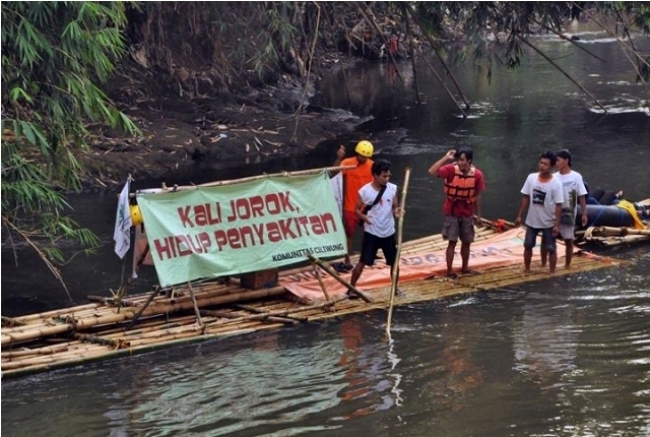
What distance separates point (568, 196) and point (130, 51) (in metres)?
14.2

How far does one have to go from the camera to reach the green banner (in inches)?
412

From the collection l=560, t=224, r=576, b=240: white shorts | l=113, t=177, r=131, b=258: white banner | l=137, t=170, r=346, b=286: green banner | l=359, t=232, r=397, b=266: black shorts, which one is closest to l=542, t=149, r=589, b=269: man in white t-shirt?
l=560, t=224, r=576, b=240: white shorts

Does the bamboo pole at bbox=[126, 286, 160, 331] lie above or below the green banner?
below

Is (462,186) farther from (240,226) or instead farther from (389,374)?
(389,374)

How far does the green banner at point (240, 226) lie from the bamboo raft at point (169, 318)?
0.40 m

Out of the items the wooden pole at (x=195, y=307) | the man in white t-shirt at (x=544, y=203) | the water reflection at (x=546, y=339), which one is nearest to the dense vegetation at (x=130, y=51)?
the wooden pole at (x=195, y=307)

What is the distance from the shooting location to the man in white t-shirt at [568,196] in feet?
41.5

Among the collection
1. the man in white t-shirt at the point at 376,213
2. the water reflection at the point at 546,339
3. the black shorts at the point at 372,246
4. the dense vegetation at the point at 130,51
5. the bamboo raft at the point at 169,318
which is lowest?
the water reflection at the point at 546,339

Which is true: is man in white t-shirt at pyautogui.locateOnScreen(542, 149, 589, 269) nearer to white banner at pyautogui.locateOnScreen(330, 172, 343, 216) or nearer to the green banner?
white banner at pyautogui.locateOnScreen(330, 172, 343, 216)

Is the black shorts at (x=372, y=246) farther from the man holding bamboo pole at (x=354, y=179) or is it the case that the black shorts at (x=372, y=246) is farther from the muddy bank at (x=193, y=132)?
the muddy bank at (x=193, y=132)

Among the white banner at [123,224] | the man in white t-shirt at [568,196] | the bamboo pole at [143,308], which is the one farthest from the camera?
the man in white t-shirt at [568,196]

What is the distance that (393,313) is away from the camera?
1143cm

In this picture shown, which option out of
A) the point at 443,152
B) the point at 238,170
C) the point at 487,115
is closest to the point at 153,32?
the point at 238,170

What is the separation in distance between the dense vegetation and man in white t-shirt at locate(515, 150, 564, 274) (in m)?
1.83
